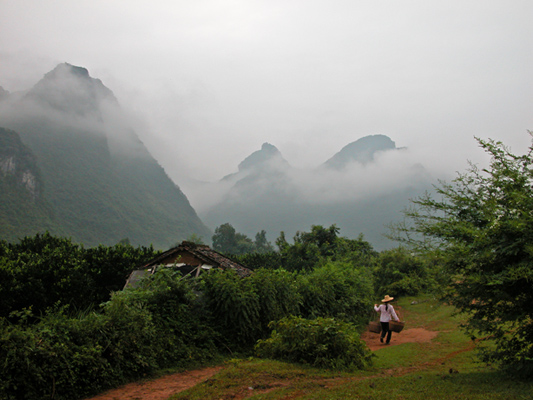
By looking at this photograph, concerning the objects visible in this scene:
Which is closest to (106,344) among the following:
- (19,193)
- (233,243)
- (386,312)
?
(386,312)

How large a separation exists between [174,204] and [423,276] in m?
128

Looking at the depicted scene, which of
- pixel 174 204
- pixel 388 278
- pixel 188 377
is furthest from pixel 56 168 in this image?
pixel 188 377

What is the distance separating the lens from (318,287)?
47.9 ft

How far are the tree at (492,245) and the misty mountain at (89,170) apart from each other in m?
64.2

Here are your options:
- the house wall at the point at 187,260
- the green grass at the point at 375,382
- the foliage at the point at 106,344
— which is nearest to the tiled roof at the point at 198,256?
the house wall at the point at 187,260

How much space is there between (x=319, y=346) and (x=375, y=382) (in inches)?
79.5

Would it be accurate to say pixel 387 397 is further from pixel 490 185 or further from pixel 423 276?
pixel 423 276

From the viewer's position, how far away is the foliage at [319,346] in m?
8.34

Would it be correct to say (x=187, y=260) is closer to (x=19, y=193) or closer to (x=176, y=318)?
(x=176, y=318)

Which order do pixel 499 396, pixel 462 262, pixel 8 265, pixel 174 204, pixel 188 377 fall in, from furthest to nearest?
pixel 174 204
pixel 8 265
pixel 188 377
pixel 462 262
pixel 499 396

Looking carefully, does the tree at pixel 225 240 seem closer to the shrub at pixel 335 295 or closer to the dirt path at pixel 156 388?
the shrub at pixel 335 295

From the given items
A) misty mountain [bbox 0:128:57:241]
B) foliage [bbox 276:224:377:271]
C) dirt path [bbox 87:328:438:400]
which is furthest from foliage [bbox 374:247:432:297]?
misty mountain [bbox 0:128:57:241]

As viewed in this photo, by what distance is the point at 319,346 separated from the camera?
8328 mm

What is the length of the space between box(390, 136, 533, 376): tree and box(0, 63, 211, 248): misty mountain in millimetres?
64197
